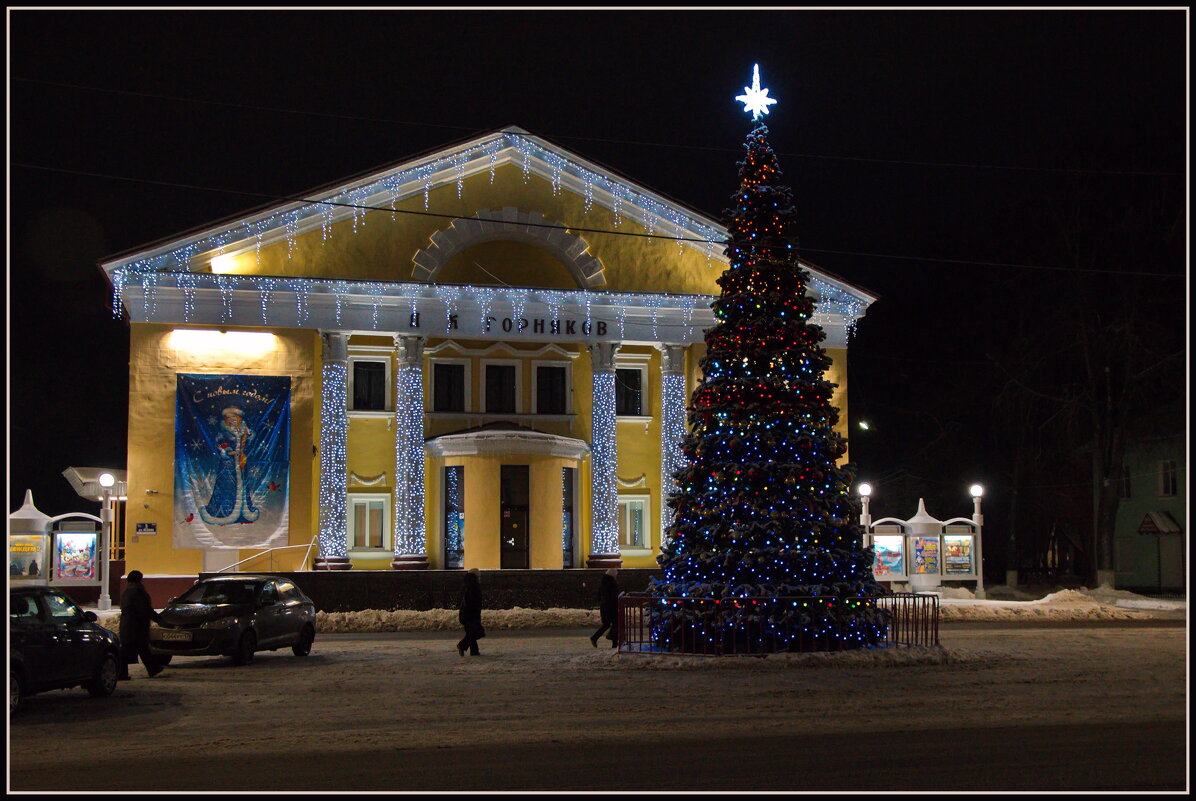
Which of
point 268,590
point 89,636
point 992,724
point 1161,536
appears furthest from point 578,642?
point 1161,536

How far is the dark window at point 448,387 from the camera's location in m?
35.1

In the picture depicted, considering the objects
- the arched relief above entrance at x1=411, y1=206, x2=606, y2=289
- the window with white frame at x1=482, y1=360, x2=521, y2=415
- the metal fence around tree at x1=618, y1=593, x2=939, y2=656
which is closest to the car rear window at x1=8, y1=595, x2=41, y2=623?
the metal fence around tree at x1=618, y1=593, x2=939, y2=656

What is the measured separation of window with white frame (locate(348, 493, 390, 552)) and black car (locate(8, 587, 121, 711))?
58.4 feet

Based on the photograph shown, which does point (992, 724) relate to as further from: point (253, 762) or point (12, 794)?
point (12, 794)

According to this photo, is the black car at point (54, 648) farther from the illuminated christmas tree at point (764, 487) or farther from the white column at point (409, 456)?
the white column at point (409, 456)

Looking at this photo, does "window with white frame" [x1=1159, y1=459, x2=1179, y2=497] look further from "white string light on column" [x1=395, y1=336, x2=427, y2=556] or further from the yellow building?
"white string light on column" [x1=395, y1=336, x2=427, y2=556]

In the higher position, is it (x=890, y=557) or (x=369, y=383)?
(x=369, y=383)

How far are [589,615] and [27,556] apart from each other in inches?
542

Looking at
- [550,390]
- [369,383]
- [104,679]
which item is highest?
[369,383]

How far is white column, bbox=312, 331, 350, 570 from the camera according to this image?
32.7m

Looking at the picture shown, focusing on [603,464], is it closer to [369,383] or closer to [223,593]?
[369,383]

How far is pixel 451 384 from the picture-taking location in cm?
3528

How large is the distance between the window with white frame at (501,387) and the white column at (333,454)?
13.1ft

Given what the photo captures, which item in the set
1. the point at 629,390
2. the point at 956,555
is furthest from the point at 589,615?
the point at 956,555
